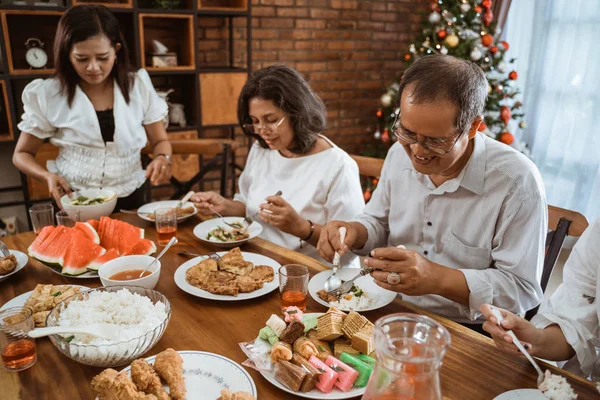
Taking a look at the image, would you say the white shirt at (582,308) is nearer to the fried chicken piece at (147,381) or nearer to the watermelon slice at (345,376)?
the watermelon slice at (345,376)

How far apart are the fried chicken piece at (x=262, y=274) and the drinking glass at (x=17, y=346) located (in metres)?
0.60

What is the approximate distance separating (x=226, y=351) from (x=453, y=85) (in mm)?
894

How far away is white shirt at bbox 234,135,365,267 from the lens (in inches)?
78.4

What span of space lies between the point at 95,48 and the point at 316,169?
1222 millimetres

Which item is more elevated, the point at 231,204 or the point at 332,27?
the point at 332,27

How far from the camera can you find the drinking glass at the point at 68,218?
5.79 feet

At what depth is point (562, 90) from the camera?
3.76 metres

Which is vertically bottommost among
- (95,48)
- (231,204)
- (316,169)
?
(231,204)

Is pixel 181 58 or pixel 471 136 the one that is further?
pixel 181 58

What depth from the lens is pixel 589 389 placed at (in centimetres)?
98

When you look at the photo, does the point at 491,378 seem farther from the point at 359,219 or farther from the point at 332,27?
the point at 332,27

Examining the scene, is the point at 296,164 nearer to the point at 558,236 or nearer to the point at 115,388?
the point at 558,236

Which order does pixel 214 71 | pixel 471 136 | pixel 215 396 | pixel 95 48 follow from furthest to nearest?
pixel 214 71
pixel 95 48
pixel 471 136
pixel 215 396

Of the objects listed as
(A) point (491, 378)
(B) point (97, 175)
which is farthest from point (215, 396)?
(B) point (97, 175)
